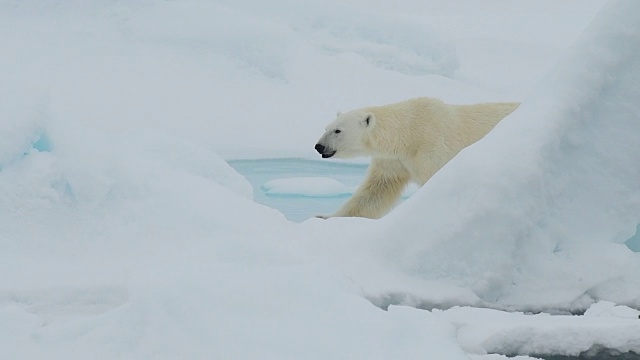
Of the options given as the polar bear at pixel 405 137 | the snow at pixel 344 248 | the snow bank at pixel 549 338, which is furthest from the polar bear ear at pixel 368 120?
the snow bank at pixel 549 338

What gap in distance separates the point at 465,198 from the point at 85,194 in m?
1.14

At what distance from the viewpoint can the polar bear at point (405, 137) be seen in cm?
501

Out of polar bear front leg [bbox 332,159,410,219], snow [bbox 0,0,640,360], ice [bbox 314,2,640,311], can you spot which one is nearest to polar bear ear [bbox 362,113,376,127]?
polar bear front leg [bbox 332,159,410,219]

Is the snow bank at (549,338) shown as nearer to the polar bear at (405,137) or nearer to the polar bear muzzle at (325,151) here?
the polar bear at (405,137)

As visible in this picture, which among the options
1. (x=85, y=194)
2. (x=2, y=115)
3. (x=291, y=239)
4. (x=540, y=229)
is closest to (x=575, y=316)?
(x=540, y=229)

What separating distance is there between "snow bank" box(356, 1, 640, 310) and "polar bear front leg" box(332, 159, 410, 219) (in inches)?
86.8

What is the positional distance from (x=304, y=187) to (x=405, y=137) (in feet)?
8.03

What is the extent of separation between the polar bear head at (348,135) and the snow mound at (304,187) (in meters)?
2.06

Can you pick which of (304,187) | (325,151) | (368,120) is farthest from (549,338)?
(304,187)

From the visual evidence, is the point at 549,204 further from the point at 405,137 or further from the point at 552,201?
the point at 405,137

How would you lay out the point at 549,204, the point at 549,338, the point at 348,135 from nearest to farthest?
the point at 549,338 < the point at 549,204 < the point at 348,135

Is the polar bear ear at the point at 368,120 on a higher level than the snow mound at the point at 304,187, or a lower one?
higher

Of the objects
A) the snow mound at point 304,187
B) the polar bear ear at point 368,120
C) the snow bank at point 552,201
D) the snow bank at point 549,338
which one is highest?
the snow bank at point 552,201

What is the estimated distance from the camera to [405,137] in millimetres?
5039
